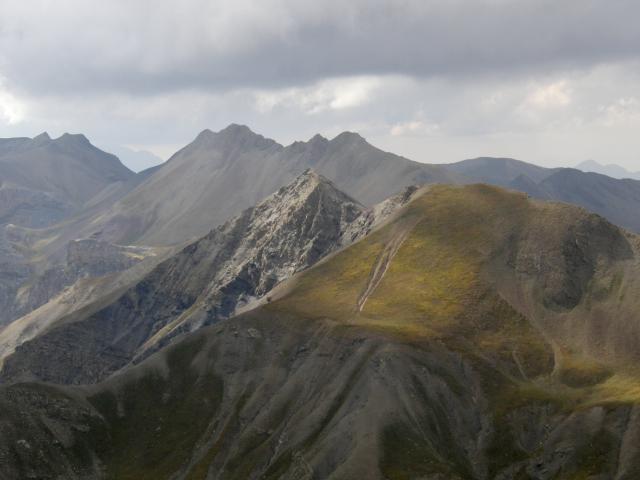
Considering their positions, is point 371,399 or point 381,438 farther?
point 371,399

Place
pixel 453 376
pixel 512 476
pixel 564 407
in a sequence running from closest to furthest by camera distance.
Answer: pixel 512 476 → pixel 564 407 → pixel 453 376

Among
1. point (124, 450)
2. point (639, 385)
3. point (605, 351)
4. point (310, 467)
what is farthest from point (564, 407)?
point (124, 450)

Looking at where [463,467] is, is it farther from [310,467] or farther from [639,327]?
[639,327]

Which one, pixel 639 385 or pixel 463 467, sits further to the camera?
pixel 639 385

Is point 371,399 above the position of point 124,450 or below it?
above

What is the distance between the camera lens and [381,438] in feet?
539

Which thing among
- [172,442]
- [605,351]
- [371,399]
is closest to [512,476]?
[371,399]

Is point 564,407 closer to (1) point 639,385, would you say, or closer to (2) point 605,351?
(1) point 639,385

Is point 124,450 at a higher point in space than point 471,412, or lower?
lower

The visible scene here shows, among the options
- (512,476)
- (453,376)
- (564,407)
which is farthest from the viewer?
(453,376)

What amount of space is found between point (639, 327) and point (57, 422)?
153 meters

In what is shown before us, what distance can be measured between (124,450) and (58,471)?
2189 centimetres

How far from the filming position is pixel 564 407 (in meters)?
171

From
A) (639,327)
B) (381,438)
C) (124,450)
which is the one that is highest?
(639,327)
